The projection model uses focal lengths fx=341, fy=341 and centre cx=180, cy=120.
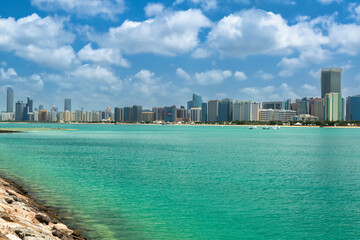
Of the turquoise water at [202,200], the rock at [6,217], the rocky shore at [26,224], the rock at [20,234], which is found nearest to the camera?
the rock at [20,234]

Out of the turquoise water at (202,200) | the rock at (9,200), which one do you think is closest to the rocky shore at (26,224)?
the rock at (9,200)

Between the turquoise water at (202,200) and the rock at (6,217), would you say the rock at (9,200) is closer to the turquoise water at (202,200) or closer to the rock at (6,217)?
the turquoise water at (202,200)

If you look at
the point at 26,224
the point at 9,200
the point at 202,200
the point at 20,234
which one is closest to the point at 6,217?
the point at 26,224

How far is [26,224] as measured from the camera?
52.8 ft

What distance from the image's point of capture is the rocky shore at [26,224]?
13.8 metres

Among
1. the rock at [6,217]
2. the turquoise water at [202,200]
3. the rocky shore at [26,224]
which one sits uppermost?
the rock at [6,217]

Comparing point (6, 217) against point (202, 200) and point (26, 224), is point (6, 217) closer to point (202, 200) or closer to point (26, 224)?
point (26, 224)

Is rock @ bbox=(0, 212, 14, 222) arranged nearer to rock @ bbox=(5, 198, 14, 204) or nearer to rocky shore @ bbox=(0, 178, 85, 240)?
rocky shore @ bbox=(0, 178, 85, 240)

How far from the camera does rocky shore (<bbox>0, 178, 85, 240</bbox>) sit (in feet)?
45.3

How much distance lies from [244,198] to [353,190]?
11.0m

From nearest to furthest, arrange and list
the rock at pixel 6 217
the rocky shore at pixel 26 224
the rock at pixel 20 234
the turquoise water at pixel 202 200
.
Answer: the rock at pixel 20 234
the rocky shore at pixel 26 224
the rock at pixel 6 217
the turquoise water at pixel 202 200

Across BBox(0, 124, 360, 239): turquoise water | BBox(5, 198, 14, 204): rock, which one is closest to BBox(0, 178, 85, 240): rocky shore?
BBox(5, 198, 14, 204): rock

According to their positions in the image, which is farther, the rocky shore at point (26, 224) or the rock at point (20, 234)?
the rocky shore at point (26, 224)

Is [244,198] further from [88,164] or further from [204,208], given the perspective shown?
[88,164]
